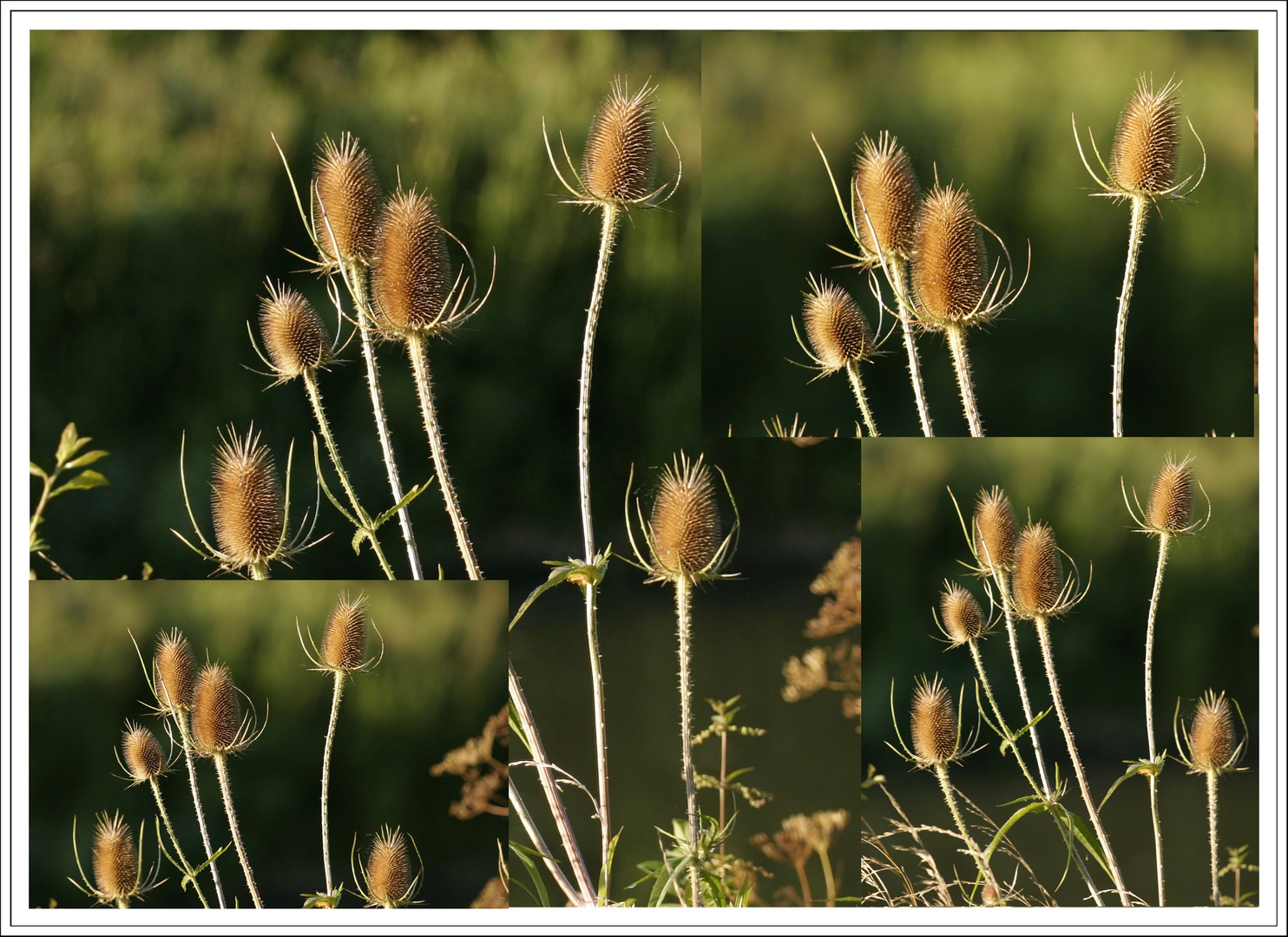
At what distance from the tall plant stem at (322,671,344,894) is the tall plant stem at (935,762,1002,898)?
1.60m

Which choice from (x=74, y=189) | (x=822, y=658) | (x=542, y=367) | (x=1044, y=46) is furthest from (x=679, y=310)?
(x=74, y=189)

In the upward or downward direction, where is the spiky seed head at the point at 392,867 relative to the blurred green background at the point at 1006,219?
downward

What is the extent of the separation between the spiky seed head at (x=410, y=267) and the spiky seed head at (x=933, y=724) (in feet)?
5.30

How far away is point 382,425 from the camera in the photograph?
10.2ft

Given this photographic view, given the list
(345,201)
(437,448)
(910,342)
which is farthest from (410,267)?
(910,342)

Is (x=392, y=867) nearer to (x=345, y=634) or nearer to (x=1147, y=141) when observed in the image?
(x=345, y=634)

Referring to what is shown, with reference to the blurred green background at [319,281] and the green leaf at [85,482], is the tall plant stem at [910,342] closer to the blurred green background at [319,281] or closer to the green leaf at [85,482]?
the blurred green background at [319,281]

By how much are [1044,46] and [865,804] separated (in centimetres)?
205

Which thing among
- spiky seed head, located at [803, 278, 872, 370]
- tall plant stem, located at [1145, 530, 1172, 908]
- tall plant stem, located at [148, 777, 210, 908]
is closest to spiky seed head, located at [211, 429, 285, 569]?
tall plant stem, located at [148, 777, 210, 908]

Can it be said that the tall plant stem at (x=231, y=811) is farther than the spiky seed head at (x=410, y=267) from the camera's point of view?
Yes

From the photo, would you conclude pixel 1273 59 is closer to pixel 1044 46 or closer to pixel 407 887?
pixel 1044 46

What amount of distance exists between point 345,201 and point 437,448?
673 millimetres

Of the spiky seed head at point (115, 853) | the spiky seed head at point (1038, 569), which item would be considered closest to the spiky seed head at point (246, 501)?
the spiky seed head at point (115, 853)

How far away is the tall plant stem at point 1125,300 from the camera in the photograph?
309 centimetres
